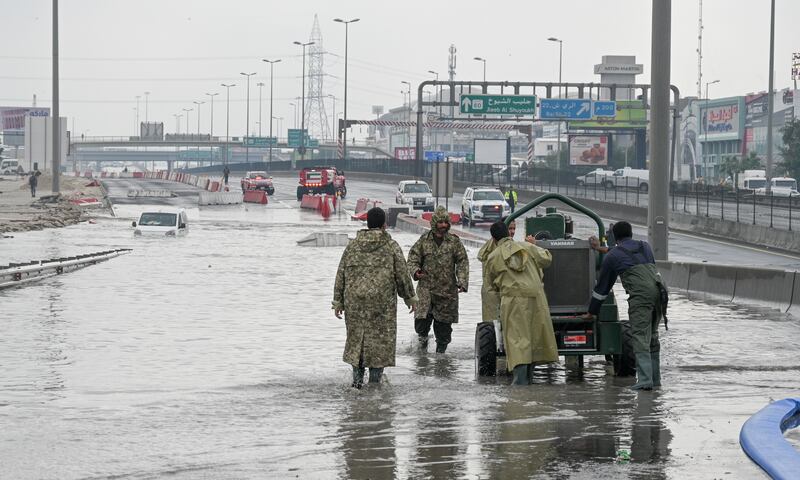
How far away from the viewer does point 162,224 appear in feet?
147

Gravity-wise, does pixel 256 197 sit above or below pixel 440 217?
below

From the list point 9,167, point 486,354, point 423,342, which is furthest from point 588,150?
point 486,354

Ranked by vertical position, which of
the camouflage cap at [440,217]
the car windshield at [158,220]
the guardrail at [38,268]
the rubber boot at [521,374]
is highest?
the camouflage cap at [440,217]

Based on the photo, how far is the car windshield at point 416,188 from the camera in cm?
6769

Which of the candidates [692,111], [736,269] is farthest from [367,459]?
[692,111]

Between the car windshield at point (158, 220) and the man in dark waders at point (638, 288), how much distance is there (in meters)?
33.1

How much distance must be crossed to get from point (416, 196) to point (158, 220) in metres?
23.1

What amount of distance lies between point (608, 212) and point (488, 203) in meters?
10.7

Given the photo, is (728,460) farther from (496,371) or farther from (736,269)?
(736,269)

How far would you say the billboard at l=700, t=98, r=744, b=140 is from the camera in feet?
444

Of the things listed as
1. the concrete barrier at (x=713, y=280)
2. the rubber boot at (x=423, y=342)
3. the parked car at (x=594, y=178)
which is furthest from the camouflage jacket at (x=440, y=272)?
the parked car at (x=594, y=178)

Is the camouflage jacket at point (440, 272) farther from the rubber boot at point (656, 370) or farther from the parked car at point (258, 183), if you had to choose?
the parked car at point (258, 183)

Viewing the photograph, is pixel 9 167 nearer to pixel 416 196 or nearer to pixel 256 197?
pixel 256 197

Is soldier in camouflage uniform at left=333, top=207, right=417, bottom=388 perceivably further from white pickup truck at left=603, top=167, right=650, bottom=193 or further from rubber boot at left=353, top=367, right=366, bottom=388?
white pickup truck at left=603, top=167, right=650, bottom=193
